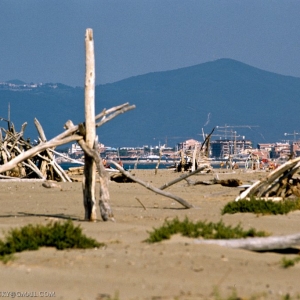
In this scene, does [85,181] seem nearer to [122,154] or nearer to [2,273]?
[2,273]

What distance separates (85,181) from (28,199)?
566cm

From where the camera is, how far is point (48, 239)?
33.8ft

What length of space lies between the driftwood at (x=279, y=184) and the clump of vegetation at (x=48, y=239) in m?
6.74

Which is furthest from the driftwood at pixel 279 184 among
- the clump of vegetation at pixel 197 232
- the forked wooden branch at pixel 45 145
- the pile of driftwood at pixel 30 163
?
the pile of driftwood at pixel 30 163

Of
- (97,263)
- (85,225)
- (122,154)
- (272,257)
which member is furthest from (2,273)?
(122,154)

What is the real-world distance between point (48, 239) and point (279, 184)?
26.2 feet

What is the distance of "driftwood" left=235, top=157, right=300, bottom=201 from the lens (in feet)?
55.3

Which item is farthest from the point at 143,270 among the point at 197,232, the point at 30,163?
the point at 30,163

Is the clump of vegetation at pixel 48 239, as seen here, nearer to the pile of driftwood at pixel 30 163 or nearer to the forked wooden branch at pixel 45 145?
the forked wooden branch at pixel 45 145

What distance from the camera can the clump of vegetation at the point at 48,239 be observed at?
1012 cm

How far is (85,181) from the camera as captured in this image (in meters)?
13.6

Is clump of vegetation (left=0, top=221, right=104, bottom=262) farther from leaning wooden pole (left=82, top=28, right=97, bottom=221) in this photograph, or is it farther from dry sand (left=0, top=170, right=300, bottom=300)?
leaning wooden pole (left=82, top=28, right=97, bottom=221)

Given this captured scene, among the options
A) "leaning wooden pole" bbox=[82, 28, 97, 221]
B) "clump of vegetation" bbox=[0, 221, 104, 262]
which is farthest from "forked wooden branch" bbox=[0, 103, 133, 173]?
"clump of vegetation" bbox=[0, 221, 104, 262]

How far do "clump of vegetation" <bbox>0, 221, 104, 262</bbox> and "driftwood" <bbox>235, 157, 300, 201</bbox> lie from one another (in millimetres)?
6735
